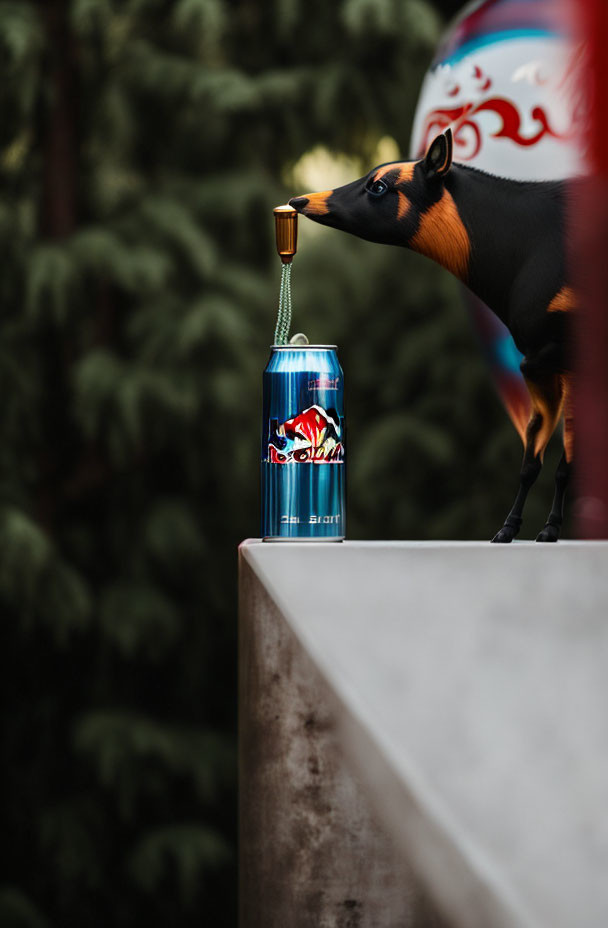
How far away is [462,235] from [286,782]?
90cm

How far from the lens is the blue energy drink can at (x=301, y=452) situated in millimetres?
1836

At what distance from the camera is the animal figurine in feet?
6.15

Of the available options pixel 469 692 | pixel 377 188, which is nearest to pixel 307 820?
pixel 469 692

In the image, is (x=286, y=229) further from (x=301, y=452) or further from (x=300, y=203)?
(x=301, y=452)

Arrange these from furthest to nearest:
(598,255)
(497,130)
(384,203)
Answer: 1. (497,130)
2. (384,203)
3. (598,255)

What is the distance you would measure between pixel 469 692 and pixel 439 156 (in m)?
0.84

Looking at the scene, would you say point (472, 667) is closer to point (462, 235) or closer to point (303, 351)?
point (303, 351)

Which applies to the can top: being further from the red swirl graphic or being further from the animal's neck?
the red swirl graphic

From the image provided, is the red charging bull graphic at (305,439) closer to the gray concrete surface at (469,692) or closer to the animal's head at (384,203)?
the gray concrete surface at (469,692)

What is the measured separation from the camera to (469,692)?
1604 mm

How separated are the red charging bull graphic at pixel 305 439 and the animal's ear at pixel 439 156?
0.42m

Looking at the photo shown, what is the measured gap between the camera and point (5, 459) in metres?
4.24

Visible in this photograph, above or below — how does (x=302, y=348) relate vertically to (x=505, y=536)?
above

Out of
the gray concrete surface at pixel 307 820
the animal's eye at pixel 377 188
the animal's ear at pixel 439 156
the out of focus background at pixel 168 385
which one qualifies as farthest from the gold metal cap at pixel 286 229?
the out of focus background at pixel 168 385
